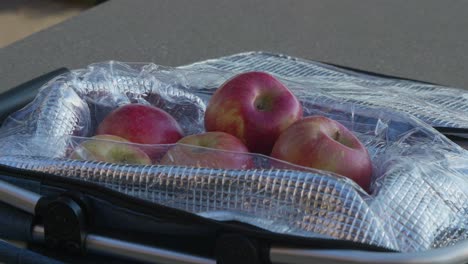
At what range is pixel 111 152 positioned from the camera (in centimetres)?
99

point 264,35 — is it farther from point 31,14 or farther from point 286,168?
point 31,14

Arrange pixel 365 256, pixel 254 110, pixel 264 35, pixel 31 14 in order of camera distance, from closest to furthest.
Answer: pixel 365 256, pixel 254 110, pixel 264 35, pixel 31 14

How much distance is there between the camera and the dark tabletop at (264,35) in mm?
1915

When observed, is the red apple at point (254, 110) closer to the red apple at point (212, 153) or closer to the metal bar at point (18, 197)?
the red apple at point (212, 153)

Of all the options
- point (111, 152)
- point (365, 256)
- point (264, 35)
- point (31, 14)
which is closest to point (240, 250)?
point (365, 256)


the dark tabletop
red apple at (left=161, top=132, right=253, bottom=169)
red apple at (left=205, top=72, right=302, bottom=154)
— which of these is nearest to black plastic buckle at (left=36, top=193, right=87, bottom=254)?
red apple at (left=161, top=132, right=253, bottom=169)

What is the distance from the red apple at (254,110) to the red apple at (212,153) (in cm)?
4

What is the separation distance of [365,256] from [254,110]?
0.31 metres

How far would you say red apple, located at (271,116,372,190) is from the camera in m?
0.94

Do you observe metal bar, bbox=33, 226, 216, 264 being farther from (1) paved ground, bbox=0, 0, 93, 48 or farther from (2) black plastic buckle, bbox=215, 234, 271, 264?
(1) paved ground, bbox=0, 0, 93, 48

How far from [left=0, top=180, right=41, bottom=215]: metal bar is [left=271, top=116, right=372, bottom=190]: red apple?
0.28m

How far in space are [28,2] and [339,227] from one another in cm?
304

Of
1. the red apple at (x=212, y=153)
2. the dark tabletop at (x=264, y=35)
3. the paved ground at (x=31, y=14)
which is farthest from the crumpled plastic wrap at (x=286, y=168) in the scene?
the paved ground at (x=31, y=14)

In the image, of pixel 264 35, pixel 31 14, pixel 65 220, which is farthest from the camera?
pixel 31 14
